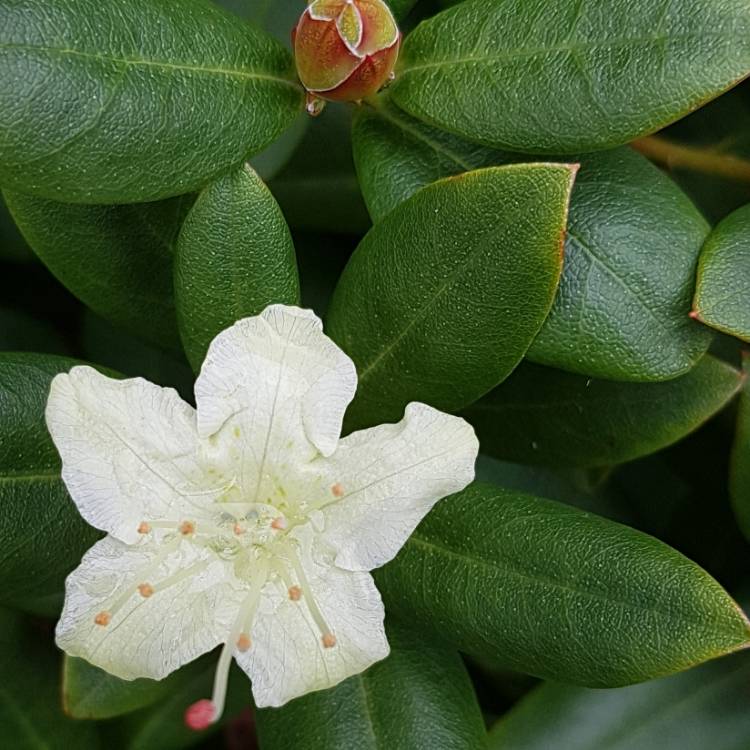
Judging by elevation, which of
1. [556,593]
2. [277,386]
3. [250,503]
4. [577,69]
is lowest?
[556,593]

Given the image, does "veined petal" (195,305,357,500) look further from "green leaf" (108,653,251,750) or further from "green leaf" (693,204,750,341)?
"green leaf" (108,653,251,750)

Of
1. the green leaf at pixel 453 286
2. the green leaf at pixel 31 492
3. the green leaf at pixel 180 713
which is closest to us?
the green leaf at pixel 453 286

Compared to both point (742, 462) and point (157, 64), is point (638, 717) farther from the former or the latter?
point (157, 64)

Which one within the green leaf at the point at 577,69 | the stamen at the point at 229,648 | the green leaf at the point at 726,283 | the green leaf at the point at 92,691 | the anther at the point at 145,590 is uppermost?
the green leaf at the point at 577,69

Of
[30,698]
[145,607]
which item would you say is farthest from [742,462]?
[30,698]

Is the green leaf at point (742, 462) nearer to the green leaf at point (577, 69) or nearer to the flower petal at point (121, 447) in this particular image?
the green leaf at point (577, 69)

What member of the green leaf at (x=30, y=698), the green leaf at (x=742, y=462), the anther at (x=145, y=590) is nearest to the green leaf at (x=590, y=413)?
the green leaf at (x=742, y=462)

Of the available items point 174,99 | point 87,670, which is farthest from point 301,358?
point 87,670
